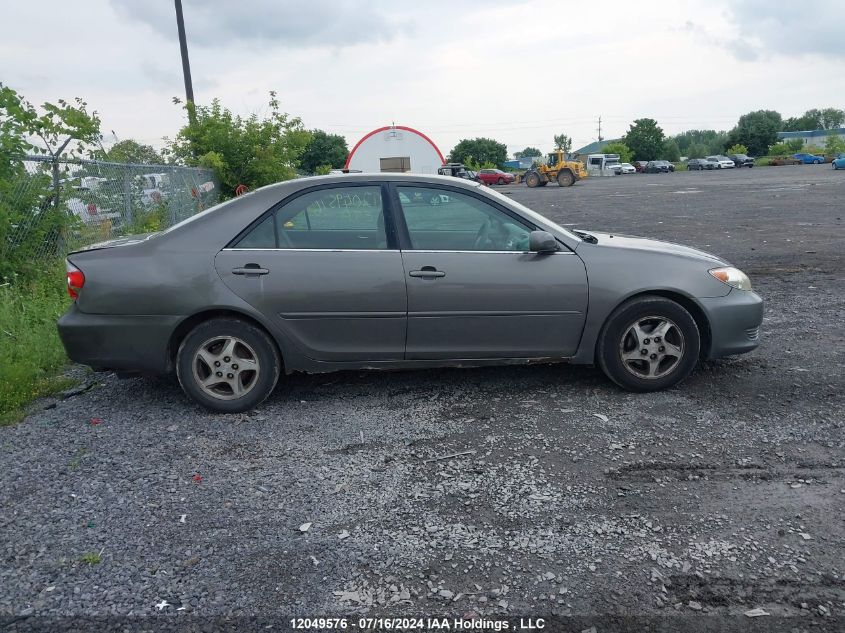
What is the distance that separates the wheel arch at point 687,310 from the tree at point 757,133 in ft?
358

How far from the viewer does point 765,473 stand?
3701mm

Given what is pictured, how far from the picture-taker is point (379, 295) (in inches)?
183

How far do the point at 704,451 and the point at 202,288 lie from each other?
3214 millimetres

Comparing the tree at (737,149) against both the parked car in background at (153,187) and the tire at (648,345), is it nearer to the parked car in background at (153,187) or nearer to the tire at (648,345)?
the parked car in background at (153,187)

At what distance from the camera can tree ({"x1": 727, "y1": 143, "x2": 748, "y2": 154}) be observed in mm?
95500

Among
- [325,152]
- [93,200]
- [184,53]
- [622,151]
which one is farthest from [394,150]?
[622,151]

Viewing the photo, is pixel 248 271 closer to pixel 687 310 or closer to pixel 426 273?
pixel 426 273

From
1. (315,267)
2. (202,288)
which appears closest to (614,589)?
(315,267)

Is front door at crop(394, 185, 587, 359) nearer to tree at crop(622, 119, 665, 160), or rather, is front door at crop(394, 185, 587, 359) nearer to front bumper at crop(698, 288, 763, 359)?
front bumper at crop(698, 288, 763, 359)

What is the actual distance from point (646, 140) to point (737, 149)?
1442 cm

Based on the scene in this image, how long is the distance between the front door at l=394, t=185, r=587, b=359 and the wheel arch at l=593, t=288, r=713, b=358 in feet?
0.67

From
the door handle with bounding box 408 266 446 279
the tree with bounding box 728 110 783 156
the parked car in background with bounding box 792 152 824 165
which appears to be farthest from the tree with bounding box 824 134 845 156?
the door handle with bounding box 408 266 446 279

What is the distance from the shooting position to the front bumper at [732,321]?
16.0 feet

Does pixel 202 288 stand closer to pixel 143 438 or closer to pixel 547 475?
pixel 143 438
